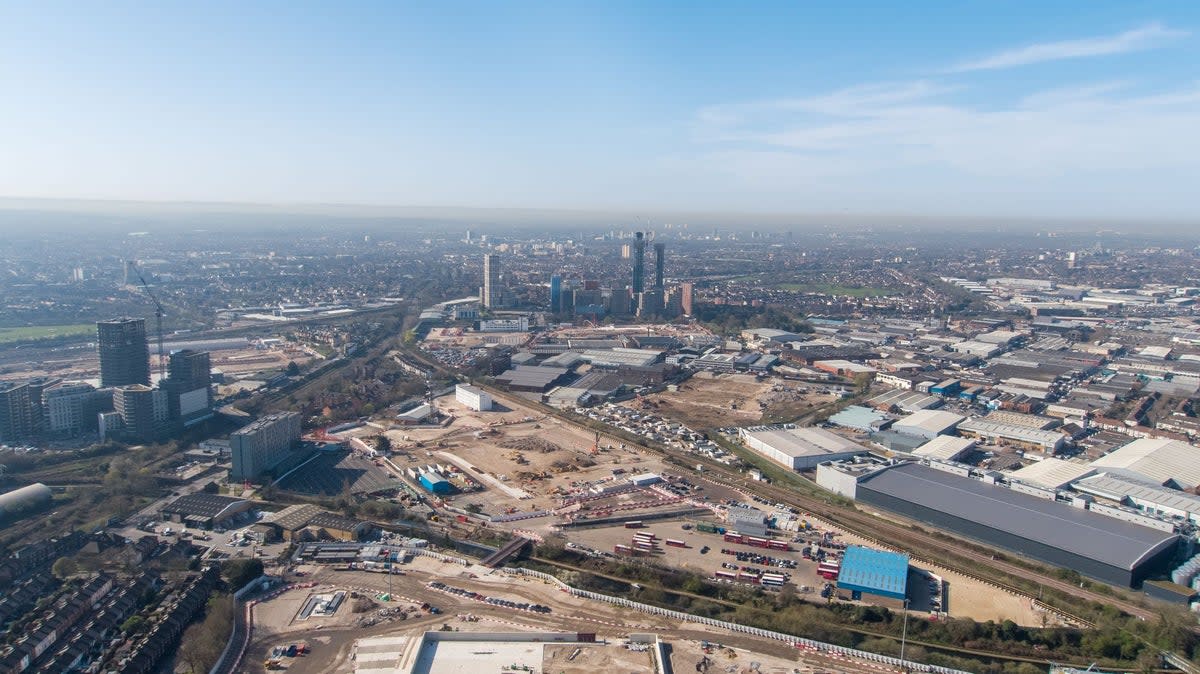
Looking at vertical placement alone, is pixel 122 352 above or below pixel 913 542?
above

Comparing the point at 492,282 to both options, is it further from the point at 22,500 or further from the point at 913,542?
the point at 913,542

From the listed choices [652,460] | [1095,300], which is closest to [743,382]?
[652,460]

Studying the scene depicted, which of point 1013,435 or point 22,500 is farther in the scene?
point 1013,435

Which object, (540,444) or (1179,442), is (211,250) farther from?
(1179,442)

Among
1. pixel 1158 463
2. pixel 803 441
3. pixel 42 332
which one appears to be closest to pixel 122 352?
pixel 42 332

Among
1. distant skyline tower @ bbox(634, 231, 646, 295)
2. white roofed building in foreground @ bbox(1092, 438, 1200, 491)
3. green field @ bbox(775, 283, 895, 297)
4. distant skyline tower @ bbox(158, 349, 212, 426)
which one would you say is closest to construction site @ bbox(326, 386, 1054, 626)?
distant skyline tower @ bbox(158, 349, 212, 426)
